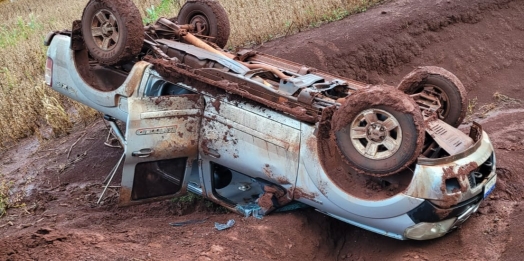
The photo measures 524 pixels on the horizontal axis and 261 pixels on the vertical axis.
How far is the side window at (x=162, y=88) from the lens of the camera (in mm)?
5051

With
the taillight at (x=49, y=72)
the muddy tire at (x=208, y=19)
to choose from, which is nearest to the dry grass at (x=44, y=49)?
the taillight at (x=49, y=72)

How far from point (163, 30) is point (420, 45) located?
509 cm

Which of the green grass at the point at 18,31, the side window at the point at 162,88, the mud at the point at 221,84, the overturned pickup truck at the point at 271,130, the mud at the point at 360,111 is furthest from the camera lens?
the green grass at the point at 18,31

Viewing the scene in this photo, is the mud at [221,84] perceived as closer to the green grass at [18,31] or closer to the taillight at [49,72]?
the taillight at [49,72]

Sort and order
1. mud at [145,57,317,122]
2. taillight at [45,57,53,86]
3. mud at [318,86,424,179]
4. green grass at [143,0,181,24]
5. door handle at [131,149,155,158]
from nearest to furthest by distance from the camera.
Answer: mud at [318,86,424,179], mud at [145,57,317,122], door handle at [131,149,155,158], taillight at [45,57,53,86], green grass at [143,0,181,24]

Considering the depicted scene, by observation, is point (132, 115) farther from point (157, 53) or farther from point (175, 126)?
point (157, 53)

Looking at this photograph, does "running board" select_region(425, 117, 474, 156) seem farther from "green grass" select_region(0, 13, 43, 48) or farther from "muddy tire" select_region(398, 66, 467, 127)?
"green grass" select_region(0, 13, 43, 48)

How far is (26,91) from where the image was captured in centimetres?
853

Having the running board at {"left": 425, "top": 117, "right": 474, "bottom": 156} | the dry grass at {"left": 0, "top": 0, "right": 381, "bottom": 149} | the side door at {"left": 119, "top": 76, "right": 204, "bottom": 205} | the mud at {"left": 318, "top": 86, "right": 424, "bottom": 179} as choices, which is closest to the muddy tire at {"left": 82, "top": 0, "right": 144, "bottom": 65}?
the side door at {"left": 119, "top": 76, "right": 204, "bottom": 205}

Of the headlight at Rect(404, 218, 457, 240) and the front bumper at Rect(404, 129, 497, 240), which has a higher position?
the front bumper at Rect(404, 129, 497, 240)

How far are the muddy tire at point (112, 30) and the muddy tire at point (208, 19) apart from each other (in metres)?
1.20

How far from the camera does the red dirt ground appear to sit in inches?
165

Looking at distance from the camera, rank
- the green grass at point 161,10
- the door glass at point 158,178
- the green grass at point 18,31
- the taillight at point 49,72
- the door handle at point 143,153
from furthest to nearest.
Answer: the green grass at point 18,31 → the green grass at point 161,10 → the taillight at point 49,72 → the door glass at point 158,178 → the door handle at point 143,153

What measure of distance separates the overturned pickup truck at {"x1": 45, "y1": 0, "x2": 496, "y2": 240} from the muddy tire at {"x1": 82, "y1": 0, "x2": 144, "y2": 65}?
0.01m
